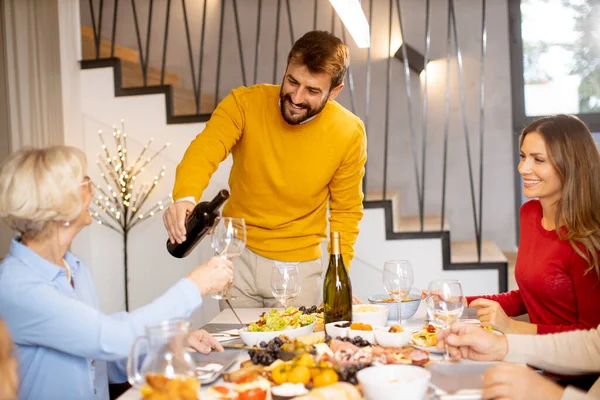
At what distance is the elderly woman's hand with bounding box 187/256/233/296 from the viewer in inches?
60.2

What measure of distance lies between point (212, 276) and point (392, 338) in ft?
1.48

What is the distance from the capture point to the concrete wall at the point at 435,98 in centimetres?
532

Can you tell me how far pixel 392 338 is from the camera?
1610 millimetres

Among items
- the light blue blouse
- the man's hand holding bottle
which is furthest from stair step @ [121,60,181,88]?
the light blue blouse

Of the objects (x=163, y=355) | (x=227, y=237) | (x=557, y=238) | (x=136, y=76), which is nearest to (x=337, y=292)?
(x=227, y=237)

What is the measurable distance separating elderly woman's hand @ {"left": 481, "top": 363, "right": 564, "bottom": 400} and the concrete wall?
4.15m

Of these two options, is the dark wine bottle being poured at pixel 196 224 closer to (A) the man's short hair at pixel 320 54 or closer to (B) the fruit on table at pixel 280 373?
(B) the fruit on table at pixel 280 373

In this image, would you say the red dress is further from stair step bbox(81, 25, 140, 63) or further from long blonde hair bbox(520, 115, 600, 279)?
stair step bbox(81, 25, 140, 63)

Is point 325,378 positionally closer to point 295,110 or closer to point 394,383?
point 394,383

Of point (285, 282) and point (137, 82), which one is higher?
point (137, 82)

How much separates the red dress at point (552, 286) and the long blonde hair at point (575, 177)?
2.0 inches

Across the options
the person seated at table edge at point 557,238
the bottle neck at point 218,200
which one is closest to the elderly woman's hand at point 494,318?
the person seated at table edge at point 557,238

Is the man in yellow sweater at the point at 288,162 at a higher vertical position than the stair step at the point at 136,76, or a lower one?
lower

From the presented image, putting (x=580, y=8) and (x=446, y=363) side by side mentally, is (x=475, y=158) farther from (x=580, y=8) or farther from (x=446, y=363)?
(x=446, y=363)
